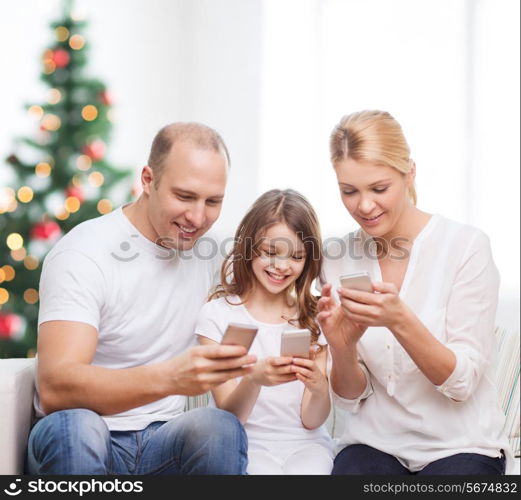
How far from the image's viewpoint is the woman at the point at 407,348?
1869 millimetres

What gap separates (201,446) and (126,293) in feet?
1.51

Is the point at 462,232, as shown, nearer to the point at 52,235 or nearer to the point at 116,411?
the point at 116,411

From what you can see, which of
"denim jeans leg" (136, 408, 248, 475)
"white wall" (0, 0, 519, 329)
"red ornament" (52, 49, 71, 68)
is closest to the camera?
"denim jeans leg" (136, 408, 248, 475)

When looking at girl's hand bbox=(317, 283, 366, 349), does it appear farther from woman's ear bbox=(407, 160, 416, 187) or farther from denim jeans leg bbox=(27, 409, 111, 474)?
denim jeans leg bbox=(27, 409, 111, 474)

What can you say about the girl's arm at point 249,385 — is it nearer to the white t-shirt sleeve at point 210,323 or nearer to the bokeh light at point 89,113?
the white t-shirt sleeve at point 210,323

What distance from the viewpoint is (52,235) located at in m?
4.03

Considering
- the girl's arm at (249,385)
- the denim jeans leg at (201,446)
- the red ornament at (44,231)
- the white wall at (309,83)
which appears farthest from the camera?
the white wall at (309,83)

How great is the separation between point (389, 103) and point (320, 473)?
10.7 ft

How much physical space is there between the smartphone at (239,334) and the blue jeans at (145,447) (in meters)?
0.24

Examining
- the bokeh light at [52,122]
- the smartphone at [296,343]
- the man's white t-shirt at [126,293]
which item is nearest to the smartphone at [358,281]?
the smartphone at [296,343]

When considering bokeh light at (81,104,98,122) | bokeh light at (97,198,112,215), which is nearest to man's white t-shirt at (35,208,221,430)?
bokeh light at (97,198,112,215)

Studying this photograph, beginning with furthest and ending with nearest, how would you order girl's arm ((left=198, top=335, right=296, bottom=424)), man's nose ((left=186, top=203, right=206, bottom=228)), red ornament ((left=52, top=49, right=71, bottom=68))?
red ornament ((left=52, top=49, right=71, bottom=68)), man's nose ((left=186, top=203, right=206, bottom=228)), girl's arm ((left=198, top=335, right=296, bottom=424))

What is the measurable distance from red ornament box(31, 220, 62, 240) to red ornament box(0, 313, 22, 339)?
0.44 metres

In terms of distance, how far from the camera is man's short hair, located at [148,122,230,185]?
1.99 meters
